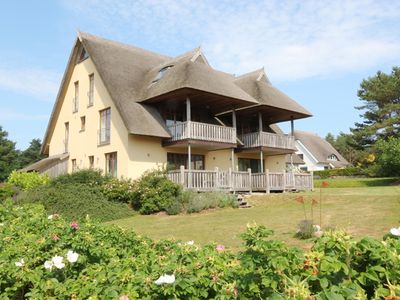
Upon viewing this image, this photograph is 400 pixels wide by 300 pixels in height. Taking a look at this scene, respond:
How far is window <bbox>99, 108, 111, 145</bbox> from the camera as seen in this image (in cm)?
2430

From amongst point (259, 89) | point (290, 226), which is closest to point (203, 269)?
point (290, 226)

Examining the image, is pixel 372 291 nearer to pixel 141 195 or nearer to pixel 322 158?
pixel 141 195

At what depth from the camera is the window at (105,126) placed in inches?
957

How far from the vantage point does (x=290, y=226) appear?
1176cm

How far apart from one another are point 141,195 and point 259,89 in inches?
496

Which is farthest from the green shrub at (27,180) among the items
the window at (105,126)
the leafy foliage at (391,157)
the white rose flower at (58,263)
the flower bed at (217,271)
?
the leafy foliage at (391,157)

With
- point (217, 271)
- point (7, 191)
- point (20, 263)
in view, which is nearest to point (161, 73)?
point (7, 191)

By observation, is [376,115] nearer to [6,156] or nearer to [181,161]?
[181,161]

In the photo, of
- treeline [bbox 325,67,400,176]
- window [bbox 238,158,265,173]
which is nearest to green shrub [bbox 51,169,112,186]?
window [bbox 238,158,265,173]

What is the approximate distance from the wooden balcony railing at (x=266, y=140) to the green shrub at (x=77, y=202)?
1096 cm

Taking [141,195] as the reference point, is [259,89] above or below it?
above

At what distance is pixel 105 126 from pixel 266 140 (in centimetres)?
1117

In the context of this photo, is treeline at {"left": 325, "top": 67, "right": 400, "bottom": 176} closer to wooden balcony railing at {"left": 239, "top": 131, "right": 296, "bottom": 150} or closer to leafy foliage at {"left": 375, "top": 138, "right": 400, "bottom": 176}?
leafy foliage at {"left": 375, "top": 138, "right": 400, "bottom": 176}

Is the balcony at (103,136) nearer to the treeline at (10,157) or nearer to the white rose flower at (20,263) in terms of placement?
the white rose flower at (20,263)
